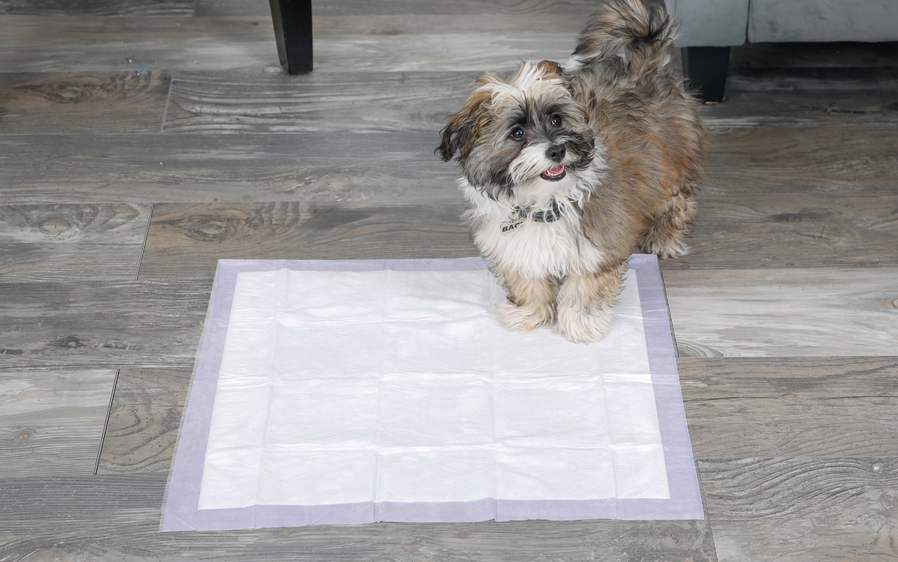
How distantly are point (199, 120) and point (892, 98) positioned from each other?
2.45 metres

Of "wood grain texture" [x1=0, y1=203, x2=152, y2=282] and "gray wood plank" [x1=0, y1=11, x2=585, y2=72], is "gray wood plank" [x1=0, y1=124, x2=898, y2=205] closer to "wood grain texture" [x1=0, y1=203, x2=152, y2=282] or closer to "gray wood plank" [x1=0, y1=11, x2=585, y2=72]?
"wood grain texture" [x1=0, y1=203, x2=152, y2=282]

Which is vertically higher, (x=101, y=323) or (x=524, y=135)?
(x=524, y=135)

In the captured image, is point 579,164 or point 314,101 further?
point 314,101

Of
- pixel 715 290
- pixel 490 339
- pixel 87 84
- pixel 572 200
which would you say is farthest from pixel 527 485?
pixel 87 84

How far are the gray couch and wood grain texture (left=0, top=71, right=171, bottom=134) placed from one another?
1841mm

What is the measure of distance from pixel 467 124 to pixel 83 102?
182 cm

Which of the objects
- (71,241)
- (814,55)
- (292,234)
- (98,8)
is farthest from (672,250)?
(98,8)

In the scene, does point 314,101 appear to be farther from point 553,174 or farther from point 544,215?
point 553,174

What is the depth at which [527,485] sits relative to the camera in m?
1.71

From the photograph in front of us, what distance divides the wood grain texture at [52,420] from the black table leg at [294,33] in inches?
54.4

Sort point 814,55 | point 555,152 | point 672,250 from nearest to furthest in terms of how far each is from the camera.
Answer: point 555,152
point 672,250
point 814,55

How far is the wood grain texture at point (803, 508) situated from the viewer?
1606 millimetres

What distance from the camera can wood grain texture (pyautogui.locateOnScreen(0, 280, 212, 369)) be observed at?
1.99 m

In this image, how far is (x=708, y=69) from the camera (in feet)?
8.46
